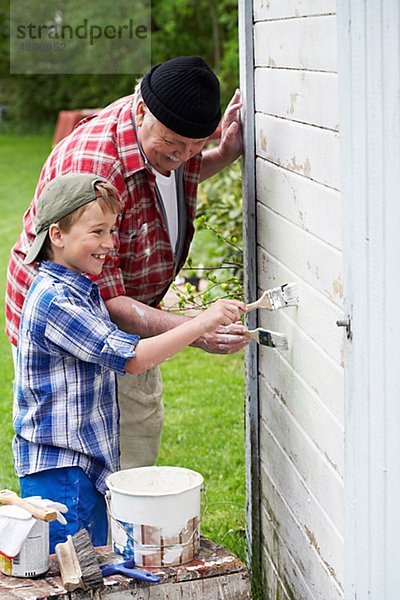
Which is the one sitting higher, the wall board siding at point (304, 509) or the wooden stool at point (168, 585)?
the wall board siding at point (304, 509)

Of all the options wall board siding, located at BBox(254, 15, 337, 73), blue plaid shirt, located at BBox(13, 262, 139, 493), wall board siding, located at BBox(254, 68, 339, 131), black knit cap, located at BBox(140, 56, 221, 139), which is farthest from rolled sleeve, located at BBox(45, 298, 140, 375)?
wall board siding, located at BBox(254, 15, 337, 73)

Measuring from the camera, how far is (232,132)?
11.3ft

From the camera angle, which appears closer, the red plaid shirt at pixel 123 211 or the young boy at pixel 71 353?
the young boy at pixel 71 353

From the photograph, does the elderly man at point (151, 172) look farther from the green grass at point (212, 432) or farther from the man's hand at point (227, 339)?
the green grass at point (212, 432)

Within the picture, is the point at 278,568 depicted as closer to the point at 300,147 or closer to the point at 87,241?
the point at 87,241

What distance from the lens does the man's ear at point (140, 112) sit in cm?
316

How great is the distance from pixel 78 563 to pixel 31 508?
0.61 ft

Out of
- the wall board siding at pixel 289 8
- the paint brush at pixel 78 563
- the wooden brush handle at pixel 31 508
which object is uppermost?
the wall board siding at pixel 289 8

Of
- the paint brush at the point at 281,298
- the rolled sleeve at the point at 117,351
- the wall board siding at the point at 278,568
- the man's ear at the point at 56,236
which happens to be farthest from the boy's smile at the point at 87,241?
the wall board siding at the point at 278,568

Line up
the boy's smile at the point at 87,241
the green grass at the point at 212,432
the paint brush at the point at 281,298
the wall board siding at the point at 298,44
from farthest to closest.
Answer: the green grass at the point at 212,432 → the boy's smile at the point at 87,241 → the paint brush at the point at 281,298 → the wall board siding at the point at 298,44

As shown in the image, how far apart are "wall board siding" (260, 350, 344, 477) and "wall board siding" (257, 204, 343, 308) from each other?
29 cm

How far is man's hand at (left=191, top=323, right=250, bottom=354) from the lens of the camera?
119 inches

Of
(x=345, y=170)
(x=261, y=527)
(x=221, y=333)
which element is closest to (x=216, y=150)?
(x=221, y=333)

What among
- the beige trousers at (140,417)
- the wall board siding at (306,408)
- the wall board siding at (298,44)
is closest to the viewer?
the wall board siding at (298,44)
